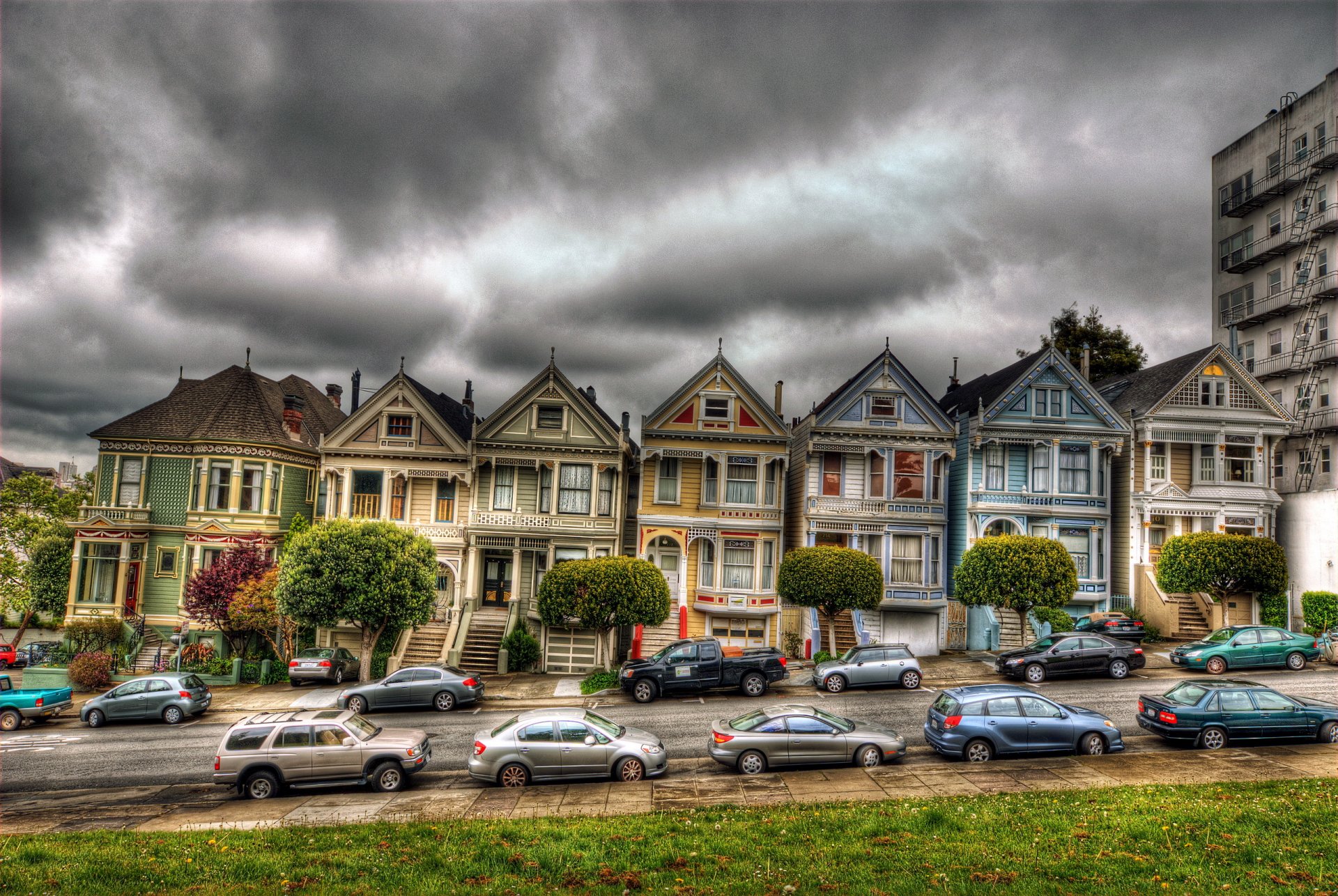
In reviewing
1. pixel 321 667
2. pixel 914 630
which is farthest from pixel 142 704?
pixel 914 630

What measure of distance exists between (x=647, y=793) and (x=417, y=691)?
469 inches

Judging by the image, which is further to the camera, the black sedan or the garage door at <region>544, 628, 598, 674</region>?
the garage door at <region>544, 628, 598, 674</region>

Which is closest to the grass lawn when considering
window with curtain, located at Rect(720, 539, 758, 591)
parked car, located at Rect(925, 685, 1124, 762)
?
parked car, located at Rect(925, 685, 1124, 762)

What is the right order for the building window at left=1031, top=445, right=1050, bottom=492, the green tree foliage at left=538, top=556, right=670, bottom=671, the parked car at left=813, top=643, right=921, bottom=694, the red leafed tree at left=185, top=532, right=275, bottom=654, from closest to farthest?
the parked car at left=813, top=643, right=921, bottom=694 < the green tree foliage at left=538, top=556, right=670, bottom=671 < the red leafed tree at left=185, top=532, right=275, bottom=654 < the building window at left=1031, top=445, right=1050, bottom=492

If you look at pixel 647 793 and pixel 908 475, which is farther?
pixel 908 475

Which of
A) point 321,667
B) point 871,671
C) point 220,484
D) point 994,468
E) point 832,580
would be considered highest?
point 994,468

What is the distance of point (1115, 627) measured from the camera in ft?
96.5

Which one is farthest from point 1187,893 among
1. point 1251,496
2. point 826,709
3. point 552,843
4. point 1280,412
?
point 1280,412

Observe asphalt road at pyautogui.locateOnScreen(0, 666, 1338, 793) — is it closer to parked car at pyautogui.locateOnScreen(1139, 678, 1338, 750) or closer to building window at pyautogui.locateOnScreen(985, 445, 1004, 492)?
parked car at pyautogui.locateOnScreen(1139, 678, 1338, 750)

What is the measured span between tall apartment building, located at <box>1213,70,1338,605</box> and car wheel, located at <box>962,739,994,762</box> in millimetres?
25993

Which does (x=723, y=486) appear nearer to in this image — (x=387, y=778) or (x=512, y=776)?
(x=512, y=776)

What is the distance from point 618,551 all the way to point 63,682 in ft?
70.9

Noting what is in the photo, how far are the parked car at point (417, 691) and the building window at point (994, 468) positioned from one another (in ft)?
78.7

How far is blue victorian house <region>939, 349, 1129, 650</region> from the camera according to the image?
3456 cm
